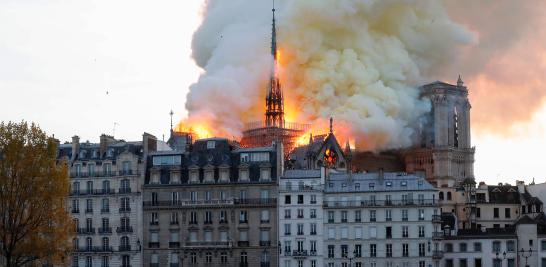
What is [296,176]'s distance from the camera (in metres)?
128

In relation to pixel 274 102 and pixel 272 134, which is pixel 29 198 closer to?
pixel 272 134

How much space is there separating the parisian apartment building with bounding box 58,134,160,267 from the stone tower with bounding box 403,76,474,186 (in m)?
58.7

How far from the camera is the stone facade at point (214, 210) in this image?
126562 millimetres

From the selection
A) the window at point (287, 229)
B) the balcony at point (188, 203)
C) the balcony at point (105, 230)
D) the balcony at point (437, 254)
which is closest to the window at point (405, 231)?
the balcony at point (437, 254)

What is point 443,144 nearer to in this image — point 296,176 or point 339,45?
point 339,45

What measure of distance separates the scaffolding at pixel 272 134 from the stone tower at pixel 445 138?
17751 millimetres

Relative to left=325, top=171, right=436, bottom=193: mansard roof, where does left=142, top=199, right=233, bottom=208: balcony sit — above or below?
below

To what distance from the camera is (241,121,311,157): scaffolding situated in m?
168

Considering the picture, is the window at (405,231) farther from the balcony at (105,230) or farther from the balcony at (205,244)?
the balcony at (105,230)

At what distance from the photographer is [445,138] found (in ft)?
620

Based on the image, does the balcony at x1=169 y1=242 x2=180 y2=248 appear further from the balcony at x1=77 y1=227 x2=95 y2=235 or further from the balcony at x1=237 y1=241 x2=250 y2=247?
the balcony at x1=77 y1=227 x2=95 y2=235

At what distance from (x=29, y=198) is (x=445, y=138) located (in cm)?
10847

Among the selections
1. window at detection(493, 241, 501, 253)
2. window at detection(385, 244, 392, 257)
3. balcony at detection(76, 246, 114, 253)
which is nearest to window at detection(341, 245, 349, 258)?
window at detection(385, 244, 392, 257)

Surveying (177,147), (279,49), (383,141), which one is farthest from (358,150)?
(177,147)
